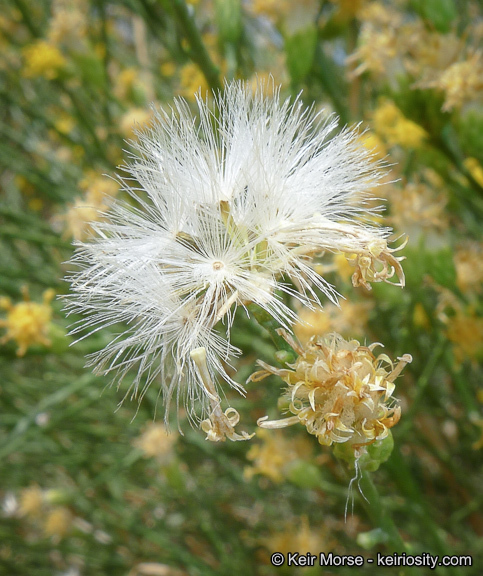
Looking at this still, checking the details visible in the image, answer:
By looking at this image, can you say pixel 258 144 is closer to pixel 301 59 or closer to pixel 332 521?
pixel 301 59

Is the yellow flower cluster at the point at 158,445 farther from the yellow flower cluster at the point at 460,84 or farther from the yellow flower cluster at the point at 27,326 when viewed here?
the yellow flower cluster at the point at 460,84

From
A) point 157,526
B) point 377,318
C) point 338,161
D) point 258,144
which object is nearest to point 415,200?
point 377,318

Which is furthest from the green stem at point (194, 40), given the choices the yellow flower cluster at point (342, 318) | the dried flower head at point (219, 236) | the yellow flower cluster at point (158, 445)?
the yellow flower cluster at point (158, 445)

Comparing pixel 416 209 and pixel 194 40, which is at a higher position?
pixel 194 40

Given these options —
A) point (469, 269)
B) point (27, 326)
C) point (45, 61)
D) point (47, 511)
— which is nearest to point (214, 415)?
point (27, 326)

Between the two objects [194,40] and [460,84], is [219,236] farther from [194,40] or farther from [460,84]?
[460,84]

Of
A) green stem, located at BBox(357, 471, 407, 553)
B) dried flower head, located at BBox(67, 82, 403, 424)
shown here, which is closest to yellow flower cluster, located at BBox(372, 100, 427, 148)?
dried flower head, located at BBox(67, 82, 403, 424)

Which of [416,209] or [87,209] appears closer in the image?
[416,209]
